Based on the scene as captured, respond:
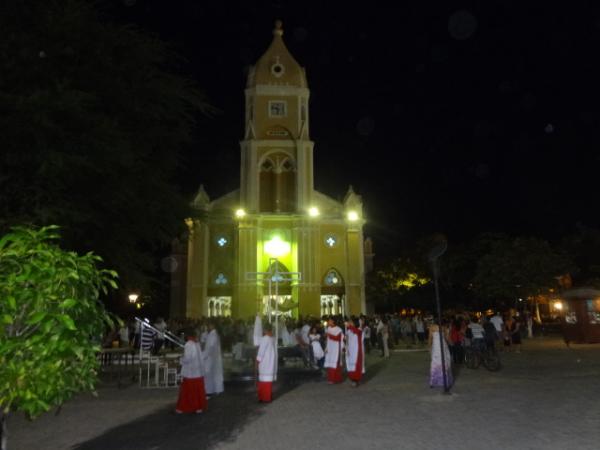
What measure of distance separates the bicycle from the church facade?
62.1 ft

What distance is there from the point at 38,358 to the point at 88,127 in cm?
705

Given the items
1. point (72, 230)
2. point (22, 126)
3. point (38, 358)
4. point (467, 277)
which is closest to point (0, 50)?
point (22, 126)

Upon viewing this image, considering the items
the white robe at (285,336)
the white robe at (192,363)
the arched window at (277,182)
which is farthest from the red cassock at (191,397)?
the arched window at (277,182)

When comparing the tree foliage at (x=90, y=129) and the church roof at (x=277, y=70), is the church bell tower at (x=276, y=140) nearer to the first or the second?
the church roof at (x=277, y=70)

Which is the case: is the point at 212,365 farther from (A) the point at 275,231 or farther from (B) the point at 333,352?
(A) the point at 275,231

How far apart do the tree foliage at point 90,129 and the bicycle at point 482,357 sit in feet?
31.2

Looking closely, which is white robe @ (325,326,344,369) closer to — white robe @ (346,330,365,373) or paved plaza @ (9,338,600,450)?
white robe @ (346,330,365,373)

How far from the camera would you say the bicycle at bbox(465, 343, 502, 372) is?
1512cm

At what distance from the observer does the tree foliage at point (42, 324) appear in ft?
12.0

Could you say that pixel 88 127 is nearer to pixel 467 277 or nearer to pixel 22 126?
pixel 22 126

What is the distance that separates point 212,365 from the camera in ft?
39.4

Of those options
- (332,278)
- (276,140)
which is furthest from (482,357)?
(276,140)

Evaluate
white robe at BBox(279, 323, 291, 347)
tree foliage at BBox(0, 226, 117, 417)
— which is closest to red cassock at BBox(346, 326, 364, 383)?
white robe at BBox(279, 323, 291, 347)

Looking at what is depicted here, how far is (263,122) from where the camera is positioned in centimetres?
3897
